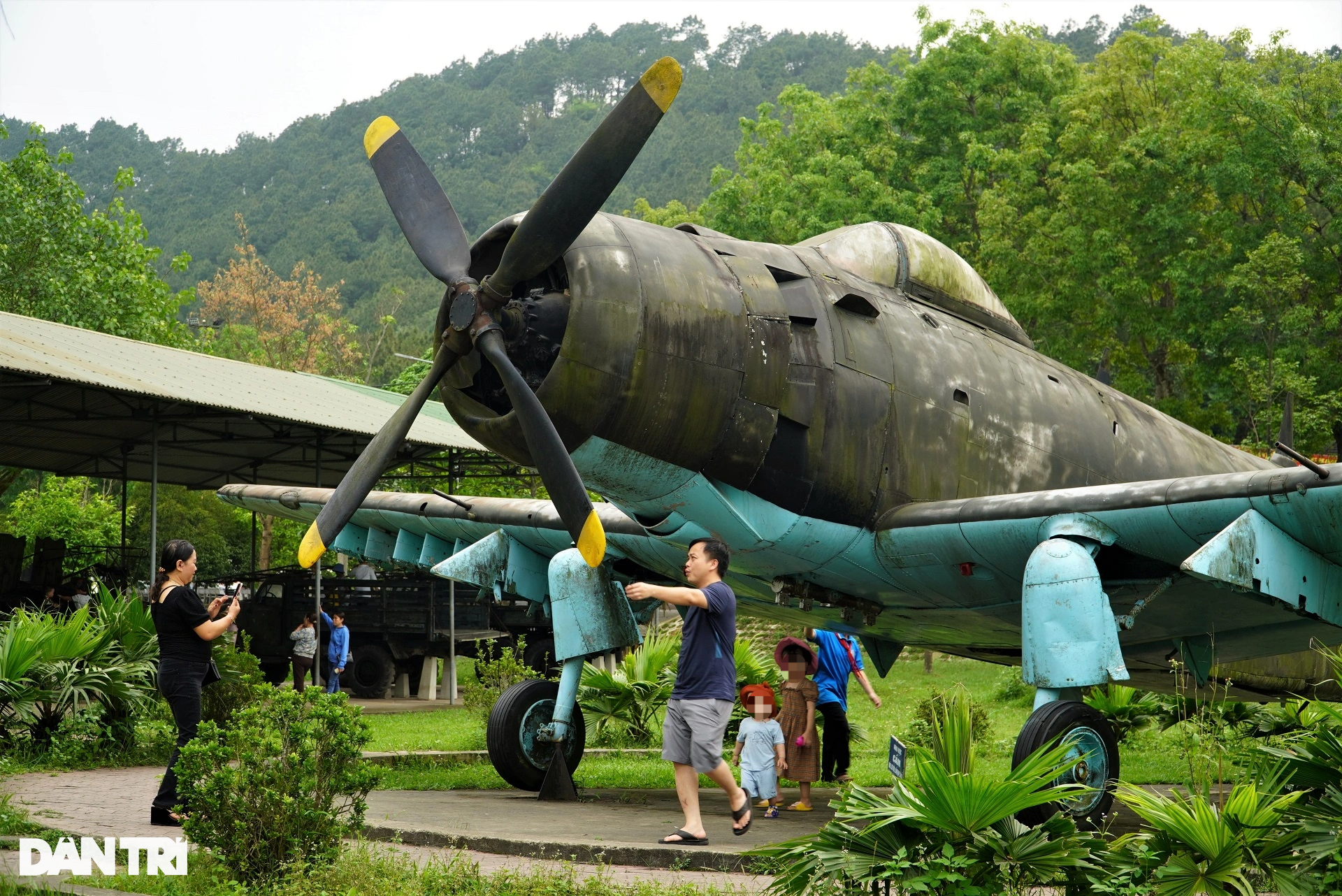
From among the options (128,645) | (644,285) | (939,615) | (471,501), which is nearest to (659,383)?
(644,285)

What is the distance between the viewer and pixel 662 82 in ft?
23.2

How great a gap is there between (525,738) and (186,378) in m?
13.5

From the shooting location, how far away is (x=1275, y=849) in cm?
500

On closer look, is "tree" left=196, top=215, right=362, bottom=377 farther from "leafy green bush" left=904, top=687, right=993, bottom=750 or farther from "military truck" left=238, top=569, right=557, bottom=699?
"leafy green bush" left=904, top=687, right=993, bottom=750

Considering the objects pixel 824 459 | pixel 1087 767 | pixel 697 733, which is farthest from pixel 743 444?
pixel 1087 767

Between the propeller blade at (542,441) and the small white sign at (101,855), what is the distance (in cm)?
269

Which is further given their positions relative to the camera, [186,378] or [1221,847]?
[186,378]

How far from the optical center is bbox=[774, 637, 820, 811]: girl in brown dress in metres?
9.19

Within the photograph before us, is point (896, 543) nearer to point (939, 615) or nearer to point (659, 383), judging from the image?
point (939, 615)

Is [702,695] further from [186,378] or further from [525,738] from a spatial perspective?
[186,378]

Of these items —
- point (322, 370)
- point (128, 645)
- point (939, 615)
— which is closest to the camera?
point (939, 615)

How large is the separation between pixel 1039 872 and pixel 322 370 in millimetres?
65546

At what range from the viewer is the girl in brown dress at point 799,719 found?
9.19m

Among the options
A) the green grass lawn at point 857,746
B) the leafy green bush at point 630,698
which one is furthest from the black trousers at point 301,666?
the leafy green bush at point 630,698
